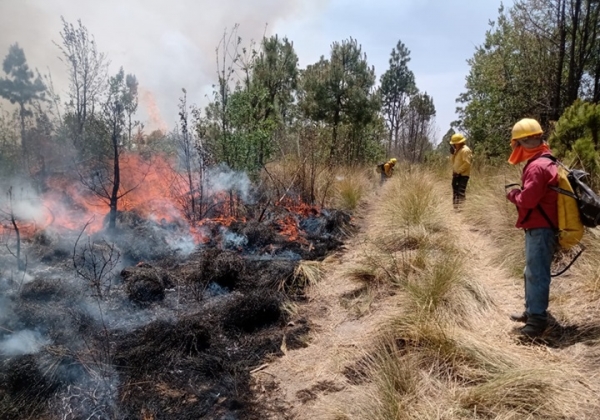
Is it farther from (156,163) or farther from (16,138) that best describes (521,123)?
(16,138)

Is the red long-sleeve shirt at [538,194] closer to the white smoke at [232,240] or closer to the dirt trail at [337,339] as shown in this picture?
the dirt trail at [337,339]

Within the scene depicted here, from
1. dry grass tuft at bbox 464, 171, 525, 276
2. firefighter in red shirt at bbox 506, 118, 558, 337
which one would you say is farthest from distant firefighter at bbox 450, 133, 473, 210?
firefighter in red shirt at bbox 506, 118, 558, 337

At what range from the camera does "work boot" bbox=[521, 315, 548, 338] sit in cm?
311

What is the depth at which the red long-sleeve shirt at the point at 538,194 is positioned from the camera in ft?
9.87

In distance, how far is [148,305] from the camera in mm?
4395

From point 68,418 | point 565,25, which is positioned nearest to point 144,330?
point 68,418

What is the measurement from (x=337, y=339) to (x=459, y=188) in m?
5.86

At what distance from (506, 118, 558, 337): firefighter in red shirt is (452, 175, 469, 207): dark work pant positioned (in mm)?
5157

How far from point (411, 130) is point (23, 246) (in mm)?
15038

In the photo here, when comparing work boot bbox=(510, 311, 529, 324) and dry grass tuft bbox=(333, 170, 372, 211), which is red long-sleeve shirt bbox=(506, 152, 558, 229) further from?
dry grass tuft bbox=(333, 170, 372, 211)

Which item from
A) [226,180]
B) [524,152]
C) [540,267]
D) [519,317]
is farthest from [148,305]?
[226,180]

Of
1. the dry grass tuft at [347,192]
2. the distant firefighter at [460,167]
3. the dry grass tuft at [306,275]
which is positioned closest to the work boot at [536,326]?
the dry grass tuft at [306,275]

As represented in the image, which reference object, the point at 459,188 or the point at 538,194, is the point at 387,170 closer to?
the point at 459,188

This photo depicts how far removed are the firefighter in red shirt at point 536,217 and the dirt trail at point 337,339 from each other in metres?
0.30
